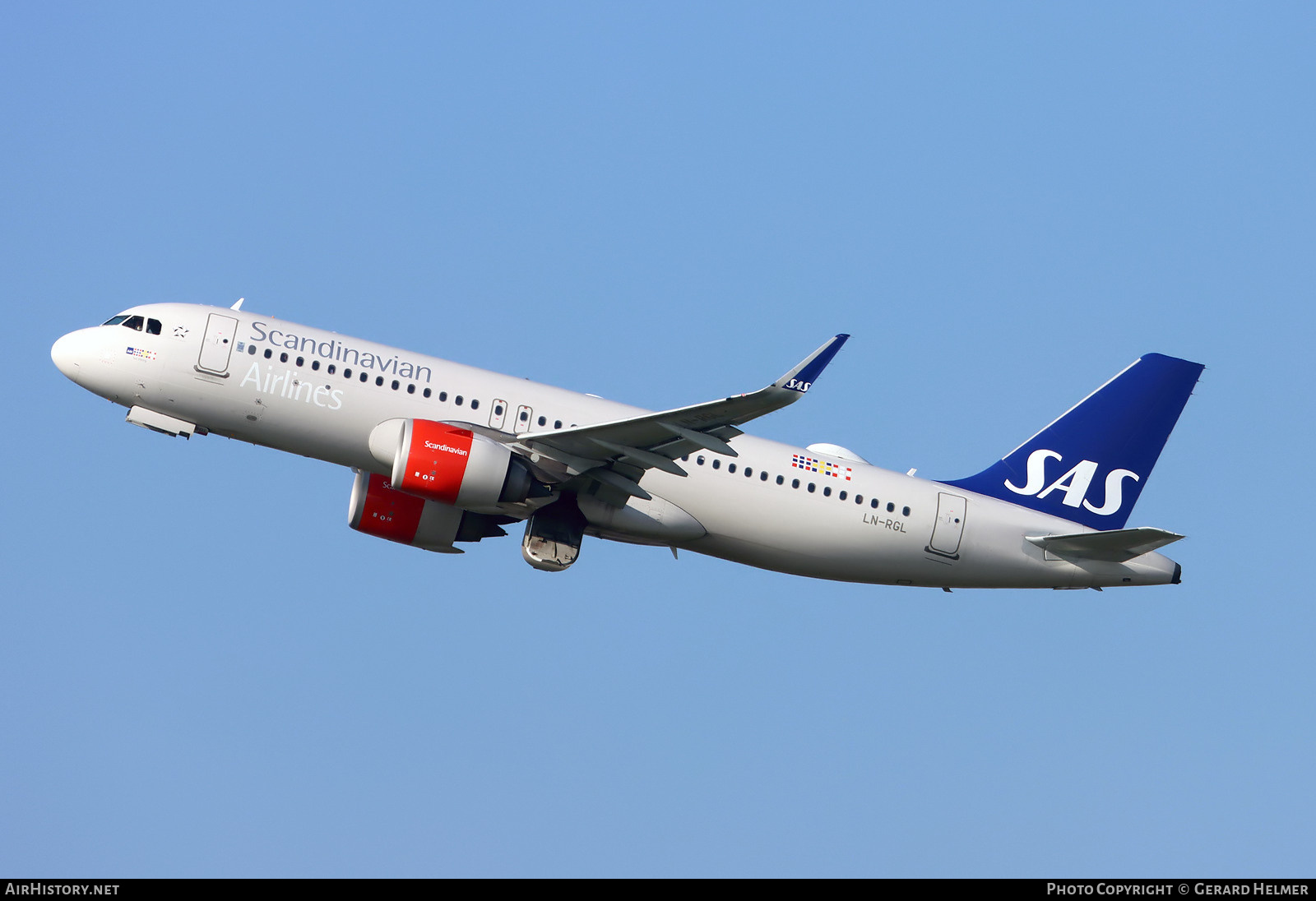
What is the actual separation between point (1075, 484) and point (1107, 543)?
10.5 feet

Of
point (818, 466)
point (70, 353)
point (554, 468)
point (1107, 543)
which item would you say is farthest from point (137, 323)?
point (1107, 543)

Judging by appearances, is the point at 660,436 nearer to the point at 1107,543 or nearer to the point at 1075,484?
the point at 1107,543

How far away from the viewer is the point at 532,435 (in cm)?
3734

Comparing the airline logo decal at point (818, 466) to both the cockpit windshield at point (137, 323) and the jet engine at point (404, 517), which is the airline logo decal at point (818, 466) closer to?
the jet engine at point (404, 517)

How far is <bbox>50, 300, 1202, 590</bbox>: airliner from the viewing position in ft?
121

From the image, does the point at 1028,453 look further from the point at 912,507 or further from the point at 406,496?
the point at 406,496

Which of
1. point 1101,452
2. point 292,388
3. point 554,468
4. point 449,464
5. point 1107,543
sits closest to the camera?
point 449,464

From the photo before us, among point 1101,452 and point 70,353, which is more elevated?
point 1101,452

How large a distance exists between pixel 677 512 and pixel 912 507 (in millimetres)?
6599

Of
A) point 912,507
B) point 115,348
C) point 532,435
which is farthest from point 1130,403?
point 115,348

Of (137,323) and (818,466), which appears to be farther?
(818,466)

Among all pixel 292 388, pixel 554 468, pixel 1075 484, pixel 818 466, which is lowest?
pixel 554 468

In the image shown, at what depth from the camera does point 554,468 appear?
37.8m

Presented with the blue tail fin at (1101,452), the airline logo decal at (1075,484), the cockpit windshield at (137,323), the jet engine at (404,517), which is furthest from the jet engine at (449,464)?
the airline logo decal at (1075,484)
